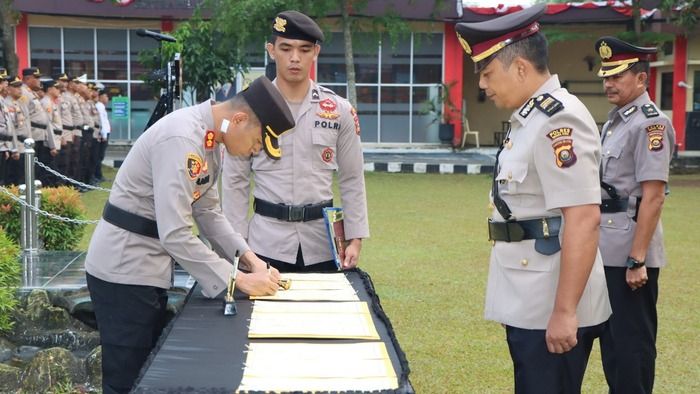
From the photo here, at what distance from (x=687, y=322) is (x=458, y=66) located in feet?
56.4

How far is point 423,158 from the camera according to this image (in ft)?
68.0

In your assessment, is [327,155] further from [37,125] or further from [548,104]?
[37,125]

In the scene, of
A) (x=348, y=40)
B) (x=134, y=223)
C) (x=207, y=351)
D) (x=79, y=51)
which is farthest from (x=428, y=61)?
(x=207, y=351)

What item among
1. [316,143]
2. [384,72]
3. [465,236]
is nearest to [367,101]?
[384,72]

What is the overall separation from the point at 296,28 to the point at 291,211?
0.77m

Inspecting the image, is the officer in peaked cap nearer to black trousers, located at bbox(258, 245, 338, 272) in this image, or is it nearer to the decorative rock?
black trousers, located at bbox(258, 245, 338, 272)

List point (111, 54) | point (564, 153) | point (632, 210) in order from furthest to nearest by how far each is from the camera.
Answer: point (111, 54)
point (632, 210)
point (564, 153)

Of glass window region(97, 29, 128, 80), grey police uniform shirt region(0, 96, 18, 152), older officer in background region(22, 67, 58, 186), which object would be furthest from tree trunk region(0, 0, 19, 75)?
glass window region(97, 29, 128, 80)

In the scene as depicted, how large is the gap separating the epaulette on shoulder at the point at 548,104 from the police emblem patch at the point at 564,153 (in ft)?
0.30

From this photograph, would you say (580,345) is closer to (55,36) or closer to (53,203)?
(53,203)

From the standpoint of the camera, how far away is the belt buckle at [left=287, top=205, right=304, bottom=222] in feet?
12.8

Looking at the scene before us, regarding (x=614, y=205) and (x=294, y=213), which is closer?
(x=614, y=205)

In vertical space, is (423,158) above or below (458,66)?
below

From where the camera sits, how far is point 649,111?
3.76 m
